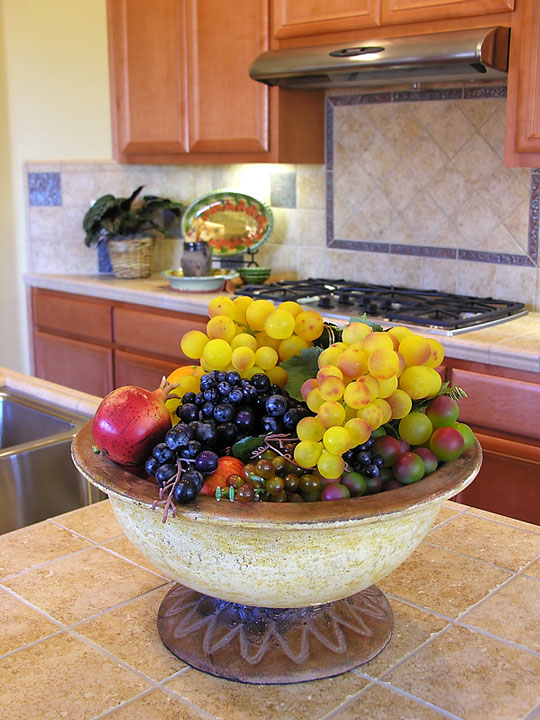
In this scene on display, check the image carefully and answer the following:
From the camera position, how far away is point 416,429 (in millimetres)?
895

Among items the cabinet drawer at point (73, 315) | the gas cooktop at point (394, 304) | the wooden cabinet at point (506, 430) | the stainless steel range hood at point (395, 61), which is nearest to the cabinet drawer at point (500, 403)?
the wooden cabinet at point (506, 430)

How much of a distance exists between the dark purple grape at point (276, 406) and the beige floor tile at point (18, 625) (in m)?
0.35

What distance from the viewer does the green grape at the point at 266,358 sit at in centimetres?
96

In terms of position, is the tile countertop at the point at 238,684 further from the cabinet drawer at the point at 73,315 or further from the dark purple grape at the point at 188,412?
the cabinet drawer at the point at 73,315

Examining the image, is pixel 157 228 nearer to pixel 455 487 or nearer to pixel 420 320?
pixel 420 320

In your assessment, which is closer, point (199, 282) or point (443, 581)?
point (443, 581)

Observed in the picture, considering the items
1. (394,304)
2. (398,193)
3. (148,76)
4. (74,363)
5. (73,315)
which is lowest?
(74,363)

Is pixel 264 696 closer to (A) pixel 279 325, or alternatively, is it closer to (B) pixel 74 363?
(A) pixel 279 325

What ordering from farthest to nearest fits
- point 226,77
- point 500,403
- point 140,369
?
point 140,369
point 226,77
point 500,403

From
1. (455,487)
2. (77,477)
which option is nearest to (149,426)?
(455,487)

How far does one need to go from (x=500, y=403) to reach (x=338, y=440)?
1629 millimetres

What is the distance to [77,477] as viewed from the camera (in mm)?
1663

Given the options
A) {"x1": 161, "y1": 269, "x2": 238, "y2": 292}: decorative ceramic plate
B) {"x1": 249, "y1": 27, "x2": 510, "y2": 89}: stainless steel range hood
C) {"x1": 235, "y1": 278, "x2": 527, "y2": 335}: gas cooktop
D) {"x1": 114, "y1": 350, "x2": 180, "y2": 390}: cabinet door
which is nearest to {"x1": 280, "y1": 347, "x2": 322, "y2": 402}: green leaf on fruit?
{"x1": 235, "y1": 278, "x2": 527, "y2": 335}: gas cooktop

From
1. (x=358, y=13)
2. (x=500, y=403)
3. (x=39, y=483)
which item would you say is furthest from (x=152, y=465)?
(x=358, y=13)
